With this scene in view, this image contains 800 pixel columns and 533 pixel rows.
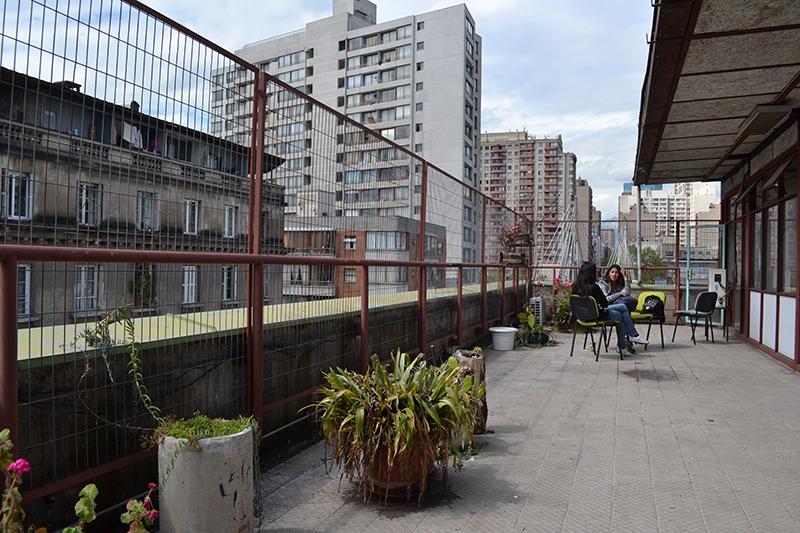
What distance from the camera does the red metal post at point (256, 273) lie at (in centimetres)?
346

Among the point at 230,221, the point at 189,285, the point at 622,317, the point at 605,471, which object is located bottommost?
the point at 605,471

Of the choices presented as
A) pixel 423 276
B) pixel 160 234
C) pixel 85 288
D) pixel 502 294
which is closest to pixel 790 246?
pixel 502 294

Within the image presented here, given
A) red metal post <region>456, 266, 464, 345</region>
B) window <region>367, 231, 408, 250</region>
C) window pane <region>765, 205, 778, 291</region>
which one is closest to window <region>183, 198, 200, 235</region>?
window <region>367, 231, 408, 250</region>

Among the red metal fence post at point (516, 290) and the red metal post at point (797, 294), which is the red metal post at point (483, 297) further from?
the red metal post at point (797, 294)

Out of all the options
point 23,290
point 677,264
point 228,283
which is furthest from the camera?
point 677,264

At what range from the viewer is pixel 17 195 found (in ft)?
7.40

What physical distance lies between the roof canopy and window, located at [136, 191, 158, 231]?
162 inches

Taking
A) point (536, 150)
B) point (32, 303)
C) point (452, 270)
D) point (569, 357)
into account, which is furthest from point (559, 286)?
point (536, 150)

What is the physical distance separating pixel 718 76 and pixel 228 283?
5.76 meters

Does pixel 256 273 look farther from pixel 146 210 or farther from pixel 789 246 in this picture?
pixel 789 246

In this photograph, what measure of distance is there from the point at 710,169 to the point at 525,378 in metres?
7.57

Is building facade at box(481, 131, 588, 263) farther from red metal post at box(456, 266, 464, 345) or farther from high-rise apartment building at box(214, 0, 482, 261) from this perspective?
red metal post at box(456, 266, 464, 345)

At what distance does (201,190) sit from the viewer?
10.4 feet

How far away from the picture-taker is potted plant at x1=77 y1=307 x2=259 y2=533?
7.78 ft
